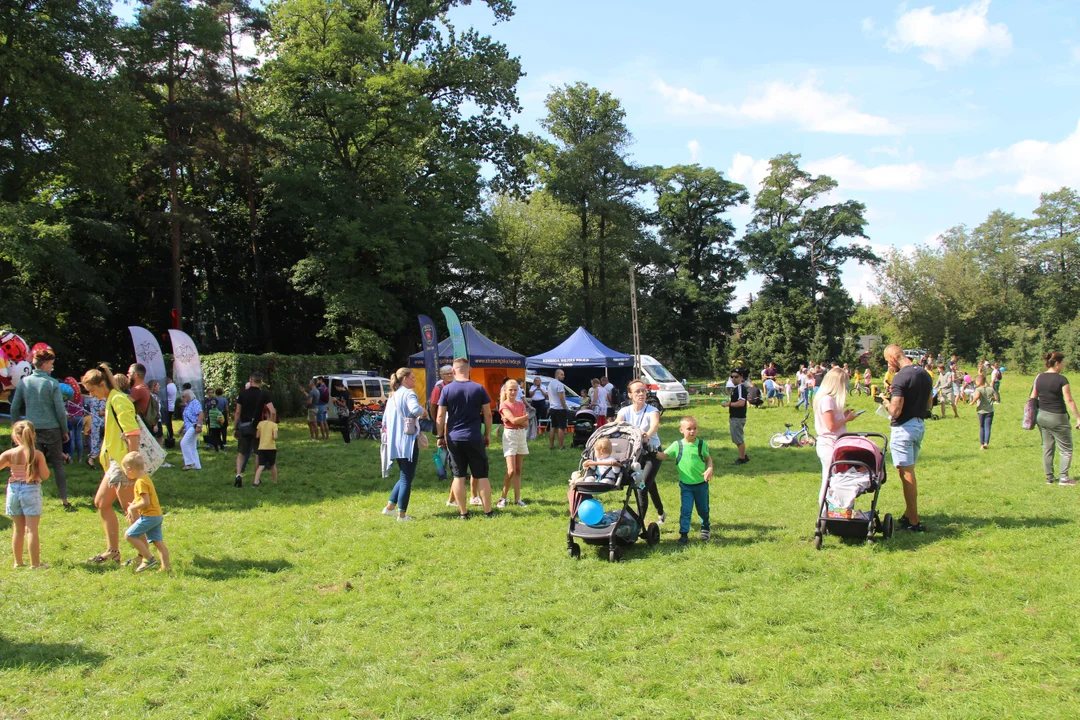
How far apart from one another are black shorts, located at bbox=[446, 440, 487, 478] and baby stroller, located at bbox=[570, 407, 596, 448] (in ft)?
24.1

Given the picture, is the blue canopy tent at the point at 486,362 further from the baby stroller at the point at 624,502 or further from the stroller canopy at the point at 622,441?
the baby stroller at the point at 624,502

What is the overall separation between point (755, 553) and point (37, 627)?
5447mm

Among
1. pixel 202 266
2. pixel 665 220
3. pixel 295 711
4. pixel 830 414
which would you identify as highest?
pixel 665 220

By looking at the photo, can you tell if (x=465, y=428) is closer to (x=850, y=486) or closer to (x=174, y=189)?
(x=850, y=486)

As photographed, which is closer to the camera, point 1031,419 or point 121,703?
point 121,703

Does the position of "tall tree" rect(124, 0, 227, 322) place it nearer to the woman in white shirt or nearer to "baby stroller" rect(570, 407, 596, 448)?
"baby stroller" rect(570, 407, 596, 448)

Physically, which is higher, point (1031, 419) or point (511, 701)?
point (1031, 419)

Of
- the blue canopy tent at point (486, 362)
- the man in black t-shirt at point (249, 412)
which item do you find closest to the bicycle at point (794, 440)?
the blue canopy tent at point (486, 362)

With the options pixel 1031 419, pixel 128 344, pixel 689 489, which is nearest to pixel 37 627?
pixel 689 489

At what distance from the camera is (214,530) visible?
823cm

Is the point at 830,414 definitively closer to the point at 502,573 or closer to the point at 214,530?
the point at 502,573

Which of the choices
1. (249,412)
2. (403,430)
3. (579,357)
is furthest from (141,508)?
(579,357)

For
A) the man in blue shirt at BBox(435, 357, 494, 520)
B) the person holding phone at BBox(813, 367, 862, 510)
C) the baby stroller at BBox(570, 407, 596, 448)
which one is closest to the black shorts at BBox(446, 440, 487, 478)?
the man in blue shirt at BBox(435, 357, 494, 520)

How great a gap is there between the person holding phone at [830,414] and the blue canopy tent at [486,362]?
13.4 m
